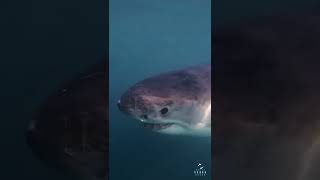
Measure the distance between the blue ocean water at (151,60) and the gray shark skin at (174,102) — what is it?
45 millimetres

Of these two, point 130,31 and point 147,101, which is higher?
point 130,31

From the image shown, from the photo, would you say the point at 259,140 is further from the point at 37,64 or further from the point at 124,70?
the point at 37,64

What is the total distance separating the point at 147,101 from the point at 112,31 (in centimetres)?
49

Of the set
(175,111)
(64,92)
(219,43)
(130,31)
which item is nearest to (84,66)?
(64,92)

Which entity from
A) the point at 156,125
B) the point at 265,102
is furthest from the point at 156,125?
the point at 265,102

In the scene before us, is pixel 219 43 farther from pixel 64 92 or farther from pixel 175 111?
pixel 64 92

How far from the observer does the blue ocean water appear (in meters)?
2.55

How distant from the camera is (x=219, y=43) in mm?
2561

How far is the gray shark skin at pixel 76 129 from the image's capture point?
255cm

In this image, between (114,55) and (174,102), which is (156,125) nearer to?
(174,102)

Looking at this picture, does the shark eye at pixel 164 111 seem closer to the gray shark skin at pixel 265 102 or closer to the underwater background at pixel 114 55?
the underwater background at pixel 114 55

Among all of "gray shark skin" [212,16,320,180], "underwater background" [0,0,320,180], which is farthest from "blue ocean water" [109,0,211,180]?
"gray shark skin" [212,16,320,180]

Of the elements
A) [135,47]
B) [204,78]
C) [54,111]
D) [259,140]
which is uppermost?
[135,47]

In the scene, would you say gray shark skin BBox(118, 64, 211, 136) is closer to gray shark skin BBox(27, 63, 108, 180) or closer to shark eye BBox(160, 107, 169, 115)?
shark eye BBox(160, 107, 169, 115)
